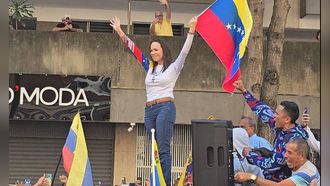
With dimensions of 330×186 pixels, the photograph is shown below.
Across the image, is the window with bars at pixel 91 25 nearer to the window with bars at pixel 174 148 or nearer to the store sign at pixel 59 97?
the store sign at pixel 59 97

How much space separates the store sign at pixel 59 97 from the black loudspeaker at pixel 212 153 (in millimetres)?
10440

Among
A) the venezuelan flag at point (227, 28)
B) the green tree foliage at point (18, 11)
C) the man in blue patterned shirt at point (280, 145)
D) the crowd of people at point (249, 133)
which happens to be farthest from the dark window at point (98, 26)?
the man in blue patterned shirt at point (280, 145)

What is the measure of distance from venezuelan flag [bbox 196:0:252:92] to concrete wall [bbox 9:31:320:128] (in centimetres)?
840

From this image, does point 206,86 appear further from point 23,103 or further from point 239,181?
point 239,181

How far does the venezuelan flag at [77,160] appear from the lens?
17.9ft

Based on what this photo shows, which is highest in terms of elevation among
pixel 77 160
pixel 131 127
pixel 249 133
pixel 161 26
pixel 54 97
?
pixel 161 26

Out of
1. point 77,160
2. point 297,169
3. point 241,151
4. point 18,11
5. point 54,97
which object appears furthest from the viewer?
point 54,97

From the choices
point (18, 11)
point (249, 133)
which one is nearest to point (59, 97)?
point (18, 11)

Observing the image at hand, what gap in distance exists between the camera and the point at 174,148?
52.9 ft

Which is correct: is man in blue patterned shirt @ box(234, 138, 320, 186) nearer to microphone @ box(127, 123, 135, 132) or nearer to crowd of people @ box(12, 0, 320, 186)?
crowd of people @ box(12, 0, 320, 186)

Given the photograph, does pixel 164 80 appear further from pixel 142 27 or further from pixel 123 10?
pixel 123 10

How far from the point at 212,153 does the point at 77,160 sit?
140 cm

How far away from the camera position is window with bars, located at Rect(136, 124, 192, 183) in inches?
623

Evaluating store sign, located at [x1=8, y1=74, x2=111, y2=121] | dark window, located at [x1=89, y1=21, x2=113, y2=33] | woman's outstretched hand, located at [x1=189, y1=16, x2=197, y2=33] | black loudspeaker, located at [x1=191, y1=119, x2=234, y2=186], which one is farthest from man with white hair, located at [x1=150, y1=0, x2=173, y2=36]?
black loudspeaker, located at [x1=191, y1=119, x2=234, y2=186]
